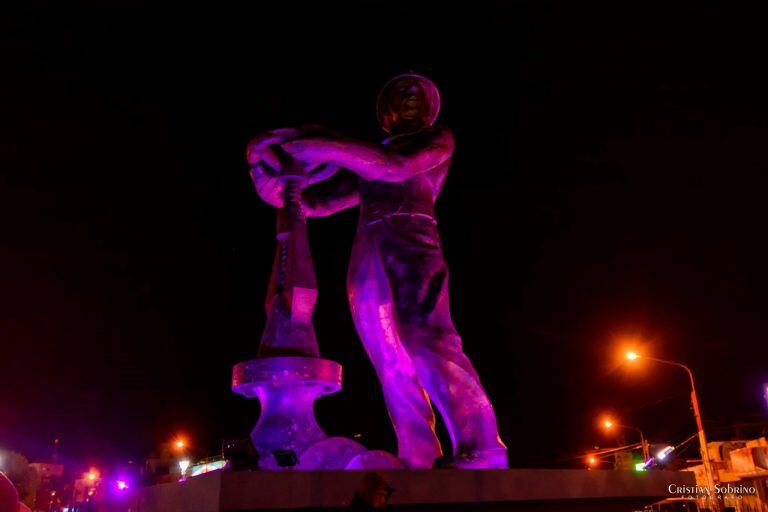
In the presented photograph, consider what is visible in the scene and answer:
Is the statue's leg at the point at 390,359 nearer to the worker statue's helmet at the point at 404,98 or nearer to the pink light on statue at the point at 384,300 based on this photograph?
the pink light on statue at the point at 384,300

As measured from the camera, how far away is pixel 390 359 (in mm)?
5242

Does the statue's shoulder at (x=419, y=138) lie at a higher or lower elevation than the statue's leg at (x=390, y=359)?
higher

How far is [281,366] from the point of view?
4828 mm

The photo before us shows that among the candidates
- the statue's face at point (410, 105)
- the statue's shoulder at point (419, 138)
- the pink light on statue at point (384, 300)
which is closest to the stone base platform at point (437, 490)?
the pink light on statue at point (384, 300)

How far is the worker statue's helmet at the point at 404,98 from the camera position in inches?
228

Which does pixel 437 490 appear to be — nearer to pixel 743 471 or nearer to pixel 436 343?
pixel 436 343

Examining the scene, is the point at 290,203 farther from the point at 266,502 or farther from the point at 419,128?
the point at 266,502

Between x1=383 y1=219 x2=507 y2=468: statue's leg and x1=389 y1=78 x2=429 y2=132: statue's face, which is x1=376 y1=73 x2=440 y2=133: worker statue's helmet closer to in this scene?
x1=389 y1=78 x2=429 y2=132: statue's face

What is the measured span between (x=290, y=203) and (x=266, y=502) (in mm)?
3024

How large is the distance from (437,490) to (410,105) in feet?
11.5

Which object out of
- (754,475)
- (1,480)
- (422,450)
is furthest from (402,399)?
(754,475)

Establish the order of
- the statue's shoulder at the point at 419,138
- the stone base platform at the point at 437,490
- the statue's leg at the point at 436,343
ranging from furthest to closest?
1. the statue's shoulder at the point at 419,138
2. the statue's leg at the point at 436,343
3. the stone base platform at the point at 437,490

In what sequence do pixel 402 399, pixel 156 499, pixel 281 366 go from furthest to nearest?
1. pixel 402 399
2. pixel 281 366
3. pixel 156 499

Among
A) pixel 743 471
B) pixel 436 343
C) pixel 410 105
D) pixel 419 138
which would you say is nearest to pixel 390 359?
pixel 436 343
